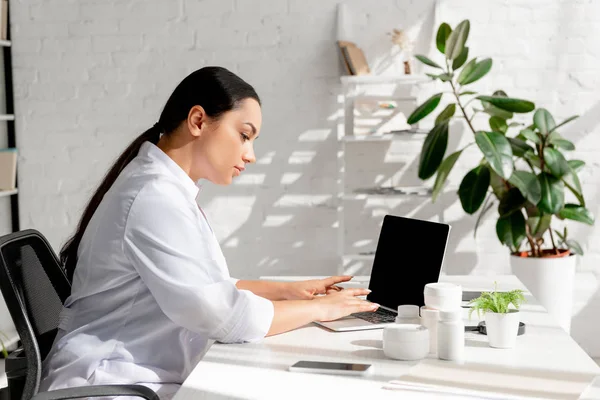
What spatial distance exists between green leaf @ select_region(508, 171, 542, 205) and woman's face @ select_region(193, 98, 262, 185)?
76.5 inches

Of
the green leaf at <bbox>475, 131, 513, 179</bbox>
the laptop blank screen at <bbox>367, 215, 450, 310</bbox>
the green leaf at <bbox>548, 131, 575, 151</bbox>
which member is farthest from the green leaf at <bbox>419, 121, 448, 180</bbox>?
the laptop blank screen at <bbox>367, 215, 450, 310</bbox>

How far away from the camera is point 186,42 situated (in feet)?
14.1

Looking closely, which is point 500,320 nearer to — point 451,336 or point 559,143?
point 451,336

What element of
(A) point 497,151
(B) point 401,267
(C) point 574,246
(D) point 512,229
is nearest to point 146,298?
(B) point 401,267

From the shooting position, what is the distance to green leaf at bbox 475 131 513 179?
3.47m

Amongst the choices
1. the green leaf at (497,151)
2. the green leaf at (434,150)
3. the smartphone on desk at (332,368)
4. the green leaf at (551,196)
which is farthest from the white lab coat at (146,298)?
the green leaf at (551,196)

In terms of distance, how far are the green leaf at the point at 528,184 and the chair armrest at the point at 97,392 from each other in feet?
7.84

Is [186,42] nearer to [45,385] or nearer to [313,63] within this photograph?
[313,63]

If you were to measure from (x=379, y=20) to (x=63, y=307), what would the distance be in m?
2.73

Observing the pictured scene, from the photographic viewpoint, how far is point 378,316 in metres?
2.13

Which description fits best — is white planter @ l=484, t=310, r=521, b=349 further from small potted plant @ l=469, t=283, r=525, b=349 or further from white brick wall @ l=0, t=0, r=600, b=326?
white brick wall @ l=0, t=0, r=600, b=326

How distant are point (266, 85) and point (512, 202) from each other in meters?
1.41

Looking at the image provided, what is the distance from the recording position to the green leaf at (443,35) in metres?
3.81

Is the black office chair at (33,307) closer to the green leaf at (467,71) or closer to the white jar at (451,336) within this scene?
the white jar at (451,336)
